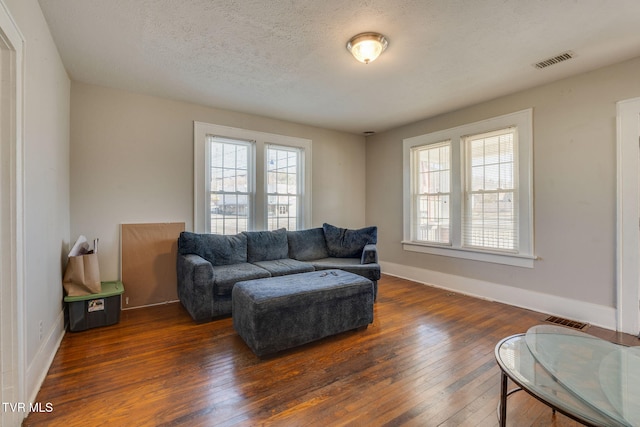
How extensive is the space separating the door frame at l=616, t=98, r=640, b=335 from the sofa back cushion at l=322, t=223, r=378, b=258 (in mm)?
2568

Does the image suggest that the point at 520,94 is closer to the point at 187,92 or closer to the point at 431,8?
the point at 431,8

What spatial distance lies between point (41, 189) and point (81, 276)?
1.06m

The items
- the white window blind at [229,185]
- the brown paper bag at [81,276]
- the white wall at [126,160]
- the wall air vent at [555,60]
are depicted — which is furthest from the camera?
the white window blind at [229,185]

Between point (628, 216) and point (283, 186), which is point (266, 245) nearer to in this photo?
point (283, 186)

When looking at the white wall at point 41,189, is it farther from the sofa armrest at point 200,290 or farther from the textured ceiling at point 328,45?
the sofa armrest at point 200,290

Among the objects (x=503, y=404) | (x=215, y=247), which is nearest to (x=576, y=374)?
(x=503, y=404)

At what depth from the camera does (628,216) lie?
275 centimetres

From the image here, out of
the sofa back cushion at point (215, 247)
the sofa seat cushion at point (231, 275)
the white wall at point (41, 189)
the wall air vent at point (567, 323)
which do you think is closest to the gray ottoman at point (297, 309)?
the sofa seat cushion at point (231, 275)

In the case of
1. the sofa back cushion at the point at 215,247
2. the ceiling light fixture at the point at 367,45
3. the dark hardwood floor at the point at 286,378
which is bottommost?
the dark hardwood floor at the point at 286,378

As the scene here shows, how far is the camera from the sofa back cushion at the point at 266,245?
156 inches

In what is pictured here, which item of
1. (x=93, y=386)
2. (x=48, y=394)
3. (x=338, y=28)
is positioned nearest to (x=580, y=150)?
(x=338, y=28)

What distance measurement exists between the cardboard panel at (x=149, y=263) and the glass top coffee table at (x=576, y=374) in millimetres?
3586

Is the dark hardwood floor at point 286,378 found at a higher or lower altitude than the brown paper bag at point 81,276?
lower

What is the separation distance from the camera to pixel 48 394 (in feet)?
5.95
